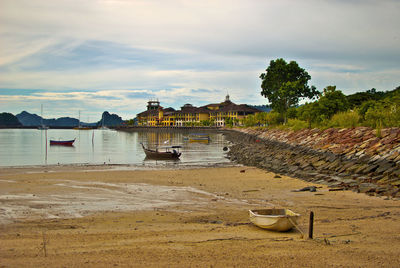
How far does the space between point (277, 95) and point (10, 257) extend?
7004 cm

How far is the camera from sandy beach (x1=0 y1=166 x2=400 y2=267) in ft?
27.9

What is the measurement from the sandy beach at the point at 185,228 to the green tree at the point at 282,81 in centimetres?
5547

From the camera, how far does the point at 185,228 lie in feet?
37.3

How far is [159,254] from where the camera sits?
8852mm

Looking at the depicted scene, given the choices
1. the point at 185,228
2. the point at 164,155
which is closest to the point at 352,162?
the point at 185,228

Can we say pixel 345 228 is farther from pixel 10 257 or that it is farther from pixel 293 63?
pixel 293 63

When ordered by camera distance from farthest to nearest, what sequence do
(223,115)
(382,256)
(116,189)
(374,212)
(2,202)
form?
1. (223,115)
2. (116,189)
3. (2,202)
4. (374,212)
5. (382,256)

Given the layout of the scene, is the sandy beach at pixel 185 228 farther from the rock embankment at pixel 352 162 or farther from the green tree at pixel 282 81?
the green tree at pixel 282 81

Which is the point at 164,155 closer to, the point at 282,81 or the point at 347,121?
the point at 347,121

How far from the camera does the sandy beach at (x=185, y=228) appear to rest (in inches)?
335

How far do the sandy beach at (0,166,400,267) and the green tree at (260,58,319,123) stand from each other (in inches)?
2184

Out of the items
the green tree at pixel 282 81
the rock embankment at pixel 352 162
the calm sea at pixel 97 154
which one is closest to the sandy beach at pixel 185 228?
the rock embankment at pixel 352 162

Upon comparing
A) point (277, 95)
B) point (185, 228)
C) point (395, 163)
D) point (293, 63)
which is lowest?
point (185, 228)

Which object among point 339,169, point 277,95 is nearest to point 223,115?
point 277,95
